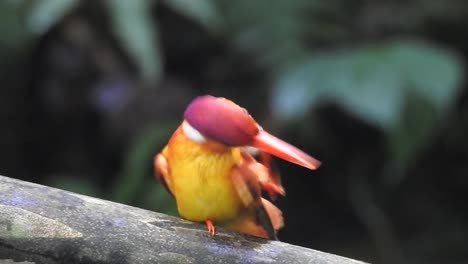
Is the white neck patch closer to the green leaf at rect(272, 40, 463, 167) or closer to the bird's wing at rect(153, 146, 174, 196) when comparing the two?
the bird's wing at rect(153, 146, 174, 196)

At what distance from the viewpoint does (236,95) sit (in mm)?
2498

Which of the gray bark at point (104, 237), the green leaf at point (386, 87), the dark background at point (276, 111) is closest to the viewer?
the gray bark at point (104, 237)

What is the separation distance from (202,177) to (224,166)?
24 millimetres

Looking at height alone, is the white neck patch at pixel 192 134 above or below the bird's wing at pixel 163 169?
above

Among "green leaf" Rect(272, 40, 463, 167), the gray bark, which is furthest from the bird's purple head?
"green leaf" Rect(272, 40, 463, 167)

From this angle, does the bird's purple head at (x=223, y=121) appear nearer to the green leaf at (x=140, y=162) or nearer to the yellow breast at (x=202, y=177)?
the yellow breast at (x=202, y=177)

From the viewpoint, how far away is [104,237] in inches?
31.1

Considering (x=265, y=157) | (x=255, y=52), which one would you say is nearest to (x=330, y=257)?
(x=265, y=157)

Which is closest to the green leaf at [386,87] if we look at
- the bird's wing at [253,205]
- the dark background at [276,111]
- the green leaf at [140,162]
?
the dark background at [276,111]

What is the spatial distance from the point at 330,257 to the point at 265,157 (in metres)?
0.12

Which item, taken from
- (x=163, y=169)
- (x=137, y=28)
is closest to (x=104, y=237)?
(x=163, y=169)

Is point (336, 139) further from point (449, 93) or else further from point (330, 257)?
point (330, 257)

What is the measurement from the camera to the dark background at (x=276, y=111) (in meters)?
2.32

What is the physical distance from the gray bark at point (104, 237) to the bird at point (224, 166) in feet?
0.07
